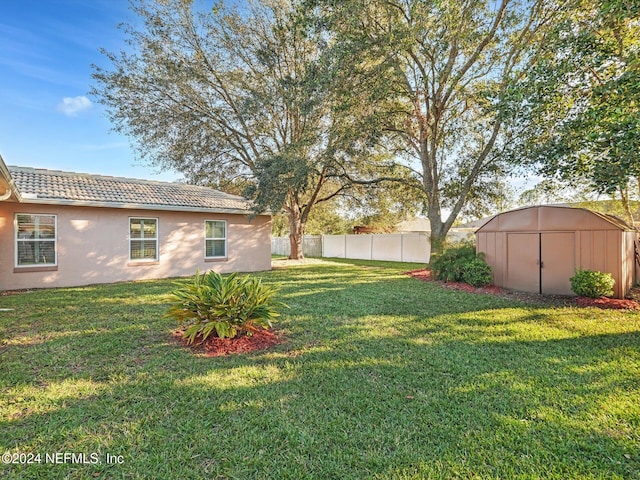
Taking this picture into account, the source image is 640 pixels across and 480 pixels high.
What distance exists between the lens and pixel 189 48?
1349cm

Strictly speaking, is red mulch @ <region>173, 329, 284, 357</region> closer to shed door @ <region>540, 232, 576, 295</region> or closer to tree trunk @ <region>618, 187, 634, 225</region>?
shed door @ <region>540, 232, 576, 295</region>

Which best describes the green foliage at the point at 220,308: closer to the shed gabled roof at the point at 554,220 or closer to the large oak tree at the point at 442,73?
the large oak tree at the point at 442,73

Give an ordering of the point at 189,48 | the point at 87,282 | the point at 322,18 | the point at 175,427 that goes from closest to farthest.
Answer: the point at 175,427
the point at 322,18
the point at 87,282
the point at 189,48

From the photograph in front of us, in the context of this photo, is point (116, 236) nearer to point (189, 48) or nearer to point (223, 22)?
point (189, 48)

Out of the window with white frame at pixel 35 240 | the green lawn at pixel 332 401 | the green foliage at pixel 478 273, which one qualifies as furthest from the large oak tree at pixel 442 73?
the window with white frame at pixel 35 240

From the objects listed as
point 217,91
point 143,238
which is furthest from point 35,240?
point 217,91

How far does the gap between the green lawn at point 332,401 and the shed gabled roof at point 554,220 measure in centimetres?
329

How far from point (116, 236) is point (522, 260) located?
12838 millimetres

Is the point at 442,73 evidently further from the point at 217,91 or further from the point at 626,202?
the point at 217,91

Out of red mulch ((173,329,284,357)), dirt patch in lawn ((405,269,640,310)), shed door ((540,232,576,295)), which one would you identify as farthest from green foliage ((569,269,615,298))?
red mulch ((173,329,284,357))

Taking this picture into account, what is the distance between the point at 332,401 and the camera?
10.2 ft

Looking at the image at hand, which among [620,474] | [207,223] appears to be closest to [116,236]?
[207,223]

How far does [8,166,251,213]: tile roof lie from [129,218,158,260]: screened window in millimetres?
647

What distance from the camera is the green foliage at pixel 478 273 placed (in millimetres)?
9523
